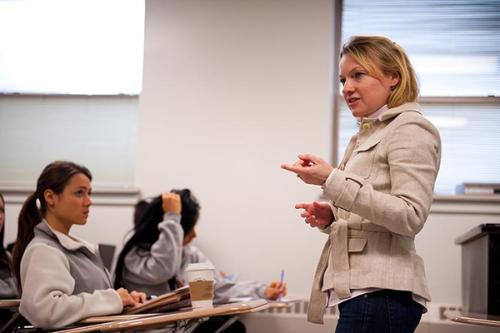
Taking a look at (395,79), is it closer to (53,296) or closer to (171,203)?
(53,296)

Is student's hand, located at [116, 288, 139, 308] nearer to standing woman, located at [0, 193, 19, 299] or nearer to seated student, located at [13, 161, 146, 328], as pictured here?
seated student, located at [13, 161, 146, 328]

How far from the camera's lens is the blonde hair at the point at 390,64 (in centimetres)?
153

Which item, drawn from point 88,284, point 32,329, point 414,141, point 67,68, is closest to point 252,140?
point 67,68

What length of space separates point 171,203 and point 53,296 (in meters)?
1.32

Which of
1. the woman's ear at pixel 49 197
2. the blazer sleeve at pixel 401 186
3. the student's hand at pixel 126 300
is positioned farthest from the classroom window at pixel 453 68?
the blazer sleeve at pixel 401 186

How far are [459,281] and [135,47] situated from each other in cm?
244

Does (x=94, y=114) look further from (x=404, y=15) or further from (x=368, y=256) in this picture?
(x=368, y=256)

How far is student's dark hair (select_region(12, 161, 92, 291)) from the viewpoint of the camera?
2.42m

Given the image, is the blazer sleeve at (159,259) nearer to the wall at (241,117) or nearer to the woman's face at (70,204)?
the woman's face at (70,204)

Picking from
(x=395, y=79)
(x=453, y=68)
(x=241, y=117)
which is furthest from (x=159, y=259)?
(x=453, y=68)

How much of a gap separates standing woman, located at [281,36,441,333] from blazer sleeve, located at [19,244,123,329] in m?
0.80

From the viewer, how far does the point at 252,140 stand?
165 inches

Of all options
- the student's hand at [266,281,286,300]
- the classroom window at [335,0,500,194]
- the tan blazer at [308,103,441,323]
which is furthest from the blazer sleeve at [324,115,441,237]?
the classroom window at [335,0,500,194]

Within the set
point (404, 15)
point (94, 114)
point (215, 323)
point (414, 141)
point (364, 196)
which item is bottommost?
point (215, 323)
